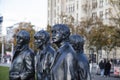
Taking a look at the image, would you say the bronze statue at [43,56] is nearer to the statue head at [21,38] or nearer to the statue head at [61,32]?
the statue head at [21,38]

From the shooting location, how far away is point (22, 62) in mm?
8328

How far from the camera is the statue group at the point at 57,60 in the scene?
214 inches

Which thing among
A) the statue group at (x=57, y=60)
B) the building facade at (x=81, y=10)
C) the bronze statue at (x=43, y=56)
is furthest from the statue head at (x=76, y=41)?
the building facade at (x=81, y=10)

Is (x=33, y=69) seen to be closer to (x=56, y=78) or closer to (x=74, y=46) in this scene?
(x=74, y=46)

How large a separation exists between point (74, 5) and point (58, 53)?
9028 cm

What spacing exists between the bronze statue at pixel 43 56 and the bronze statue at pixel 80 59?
203cm

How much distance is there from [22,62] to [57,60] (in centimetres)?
284

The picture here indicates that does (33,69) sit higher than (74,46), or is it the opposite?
Answer: (74,46)

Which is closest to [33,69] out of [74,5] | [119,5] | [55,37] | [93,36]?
[55,37]

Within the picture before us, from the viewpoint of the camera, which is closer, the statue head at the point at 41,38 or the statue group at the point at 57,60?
the statue group at the point at 57,60

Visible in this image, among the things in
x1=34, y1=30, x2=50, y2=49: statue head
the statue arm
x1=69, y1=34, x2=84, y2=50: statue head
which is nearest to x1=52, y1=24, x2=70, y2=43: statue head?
x1=69, y1=34, x2=84, y2=50: statue head

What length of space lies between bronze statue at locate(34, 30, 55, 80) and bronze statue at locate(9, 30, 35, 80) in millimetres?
182

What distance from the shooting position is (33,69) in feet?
27.4

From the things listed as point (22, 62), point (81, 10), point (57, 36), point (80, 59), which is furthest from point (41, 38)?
point (81, 10)
